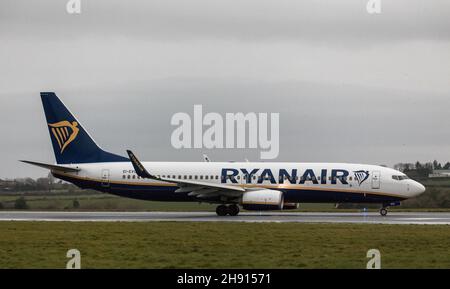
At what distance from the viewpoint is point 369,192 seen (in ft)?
166

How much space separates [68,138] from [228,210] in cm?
1200

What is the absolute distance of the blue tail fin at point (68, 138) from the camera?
177 ft

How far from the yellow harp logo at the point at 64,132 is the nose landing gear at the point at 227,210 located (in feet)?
36.7

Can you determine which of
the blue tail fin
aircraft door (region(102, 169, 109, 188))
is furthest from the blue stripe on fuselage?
Answer: the blue tail fin

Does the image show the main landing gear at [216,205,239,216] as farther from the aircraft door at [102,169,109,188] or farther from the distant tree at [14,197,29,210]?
the distant tree at [14,197,29,210]

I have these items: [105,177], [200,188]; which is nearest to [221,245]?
[200,188]

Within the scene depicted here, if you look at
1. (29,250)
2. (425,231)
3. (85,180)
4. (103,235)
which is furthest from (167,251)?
(85,180)

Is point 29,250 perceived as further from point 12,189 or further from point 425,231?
point 12,189

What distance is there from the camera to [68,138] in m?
54.6

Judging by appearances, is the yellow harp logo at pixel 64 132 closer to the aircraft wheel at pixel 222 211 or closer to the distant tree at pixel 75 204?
the distant tree at pixel 75 204

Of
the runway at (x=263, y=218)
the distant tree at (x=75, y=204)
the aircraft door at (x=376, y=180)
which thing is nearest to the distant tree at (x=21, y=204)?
the distant tree at (x=75, y=204)

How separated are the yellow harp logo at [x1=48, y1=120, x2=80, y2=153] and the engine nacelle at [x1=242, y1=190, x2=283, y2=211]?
505 inches

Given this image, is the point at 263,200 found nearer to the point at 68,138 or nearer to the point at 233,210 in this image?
the point at 233,210

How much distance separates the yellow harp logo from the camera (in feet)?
179
